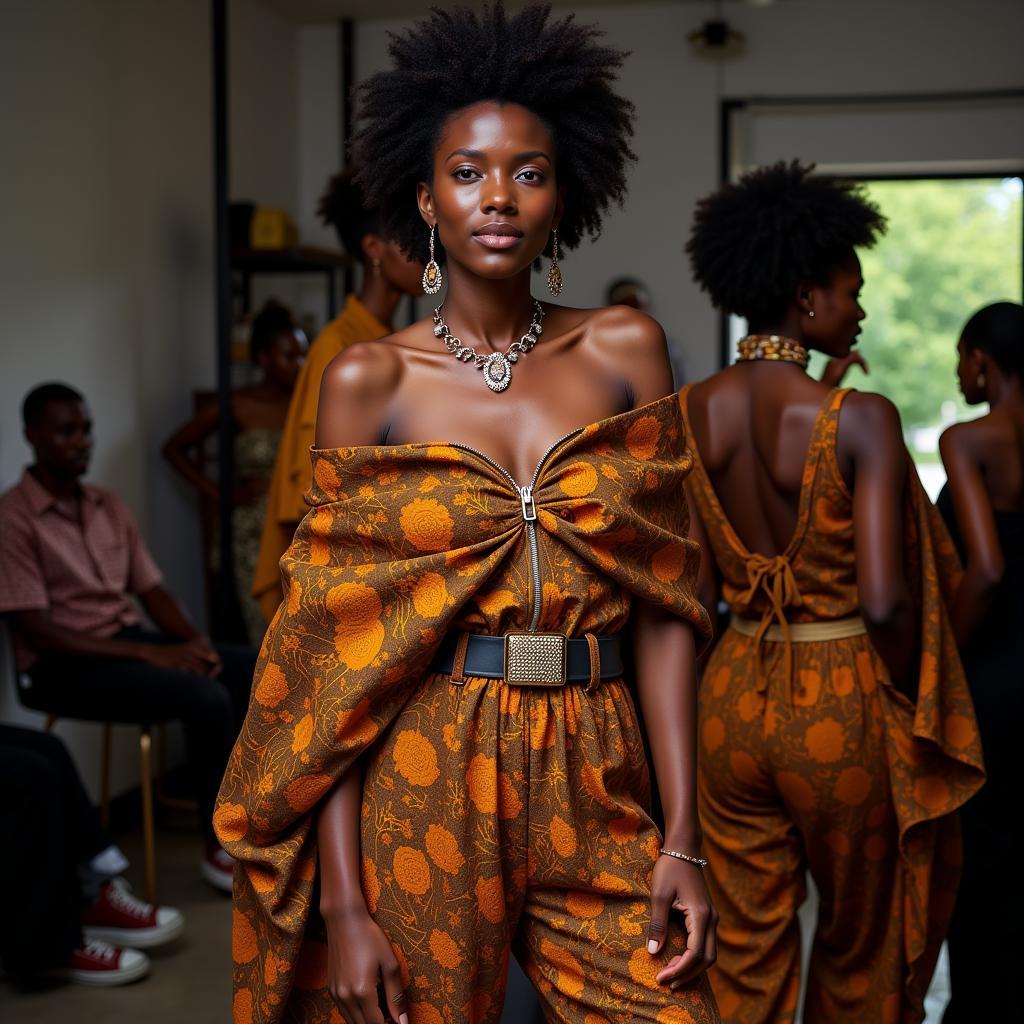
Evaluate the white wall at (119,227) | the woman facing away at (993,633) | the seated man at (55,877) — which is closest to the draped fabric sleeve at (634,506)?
the woman facing away at (993,633)

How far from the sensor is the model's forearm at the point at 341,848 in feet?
4.60

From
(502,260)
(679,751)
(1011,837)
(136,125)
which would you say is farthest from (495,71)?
(136,125)

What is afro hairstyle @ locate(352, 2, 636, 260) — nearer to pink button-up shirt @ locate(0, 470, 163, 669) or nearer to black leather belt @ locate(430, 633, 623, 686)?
black leather belt @ locate(430, 633, 623, 686)

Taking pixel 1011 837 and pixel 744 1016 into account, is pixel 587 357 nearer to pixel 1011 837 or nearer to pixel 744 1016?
pixel 744 1016

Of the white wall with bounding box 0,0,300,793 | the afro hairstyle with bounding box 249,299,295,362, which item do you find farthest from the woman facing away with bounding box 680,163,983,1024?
the afro hairstyle with bounding box 249,299,295,362

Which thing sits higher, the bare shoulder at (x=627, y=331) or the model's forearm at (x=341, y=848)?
the bare shoulder at (x=627, y=331)

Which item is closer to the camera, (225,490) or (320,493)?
(320,493)

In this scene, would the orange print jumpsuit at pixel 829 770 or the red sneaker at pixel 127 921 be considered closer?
the orange print jumpsuit at pixel 829 770

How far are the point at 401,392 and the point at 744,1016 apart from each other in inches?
54.8

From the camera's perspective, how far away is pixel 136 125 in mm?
4688

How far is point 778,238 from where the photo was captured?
2354 mm

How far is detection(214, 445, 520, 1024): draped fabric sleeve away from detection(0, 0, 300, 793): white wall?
106 inches

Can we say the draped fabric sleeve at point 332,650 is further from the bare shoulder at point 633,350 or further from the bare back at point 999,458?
the bare back at point 999,458

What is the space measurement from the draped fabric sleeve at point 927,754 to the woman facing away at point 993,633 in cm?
27
